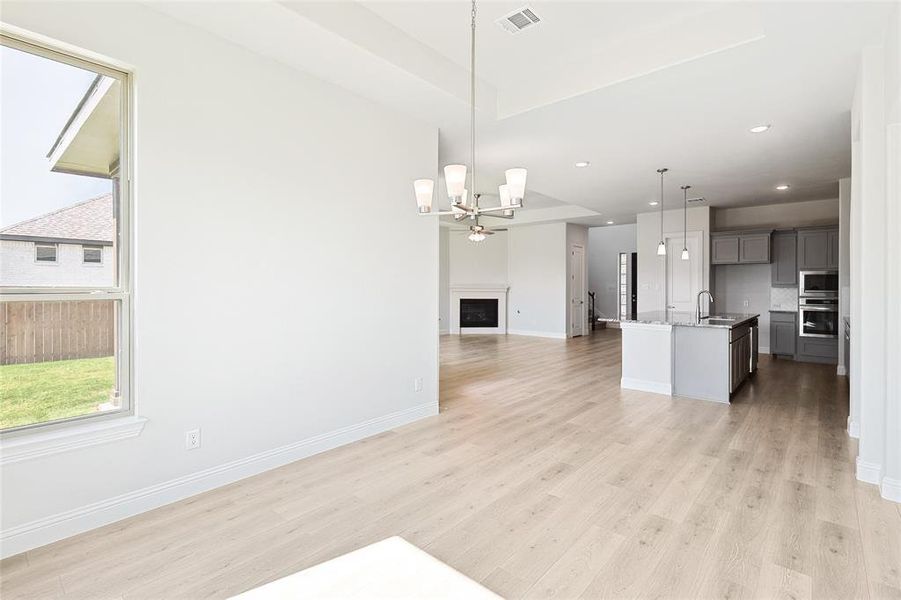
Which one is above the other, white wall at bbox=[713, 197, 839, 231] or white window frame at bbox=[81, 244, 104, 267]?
white wall at bbox=[713, 197, 839, 231]

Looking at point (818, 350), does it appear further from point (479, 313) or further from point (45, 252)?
point (45, 252)

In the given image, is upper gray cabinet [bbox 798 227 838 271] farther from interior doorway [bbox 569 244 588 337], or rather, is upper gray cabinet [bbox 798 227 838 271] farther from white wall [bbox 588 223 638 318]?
white wall [bbox 588 223 638 318]

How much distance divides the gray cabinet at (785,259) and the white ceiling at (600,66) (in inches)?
110

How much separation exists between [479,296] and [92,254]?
942cm

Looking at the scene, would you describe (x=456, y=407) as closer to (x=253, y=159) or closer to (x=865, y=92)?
(x=253, y=159)

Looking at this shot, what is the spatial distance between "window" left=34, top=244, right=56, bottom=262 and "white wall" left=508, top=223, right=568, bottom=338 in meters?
9.37

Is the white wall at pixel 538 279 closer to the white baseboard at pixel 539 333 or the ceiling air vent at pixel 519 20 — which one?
the white baseboard at pixel 539 333

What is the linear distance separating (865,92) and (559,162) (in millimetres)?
3062

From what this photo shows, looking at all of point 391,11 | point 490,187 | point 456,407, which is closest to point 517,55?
point 391,11

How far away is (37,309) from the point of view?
227 centimetres

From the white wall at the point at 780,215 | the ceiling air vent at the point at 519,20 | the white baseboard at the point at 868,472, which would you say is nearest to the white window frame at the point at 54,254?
the ceiling air vent at the point at 519,20

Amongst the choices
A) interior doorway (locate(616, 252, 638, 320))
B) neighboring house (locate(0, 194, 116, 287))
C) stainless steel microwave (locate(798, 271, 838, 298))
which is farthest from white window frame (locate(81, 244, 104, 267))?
interior doorway (locate(616, 252, 638, 320))

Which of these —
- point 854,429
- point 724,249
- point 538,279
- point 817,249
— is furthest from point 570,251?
point 854,429

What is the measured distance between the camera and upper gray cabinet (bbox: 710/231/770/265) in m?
7.74
